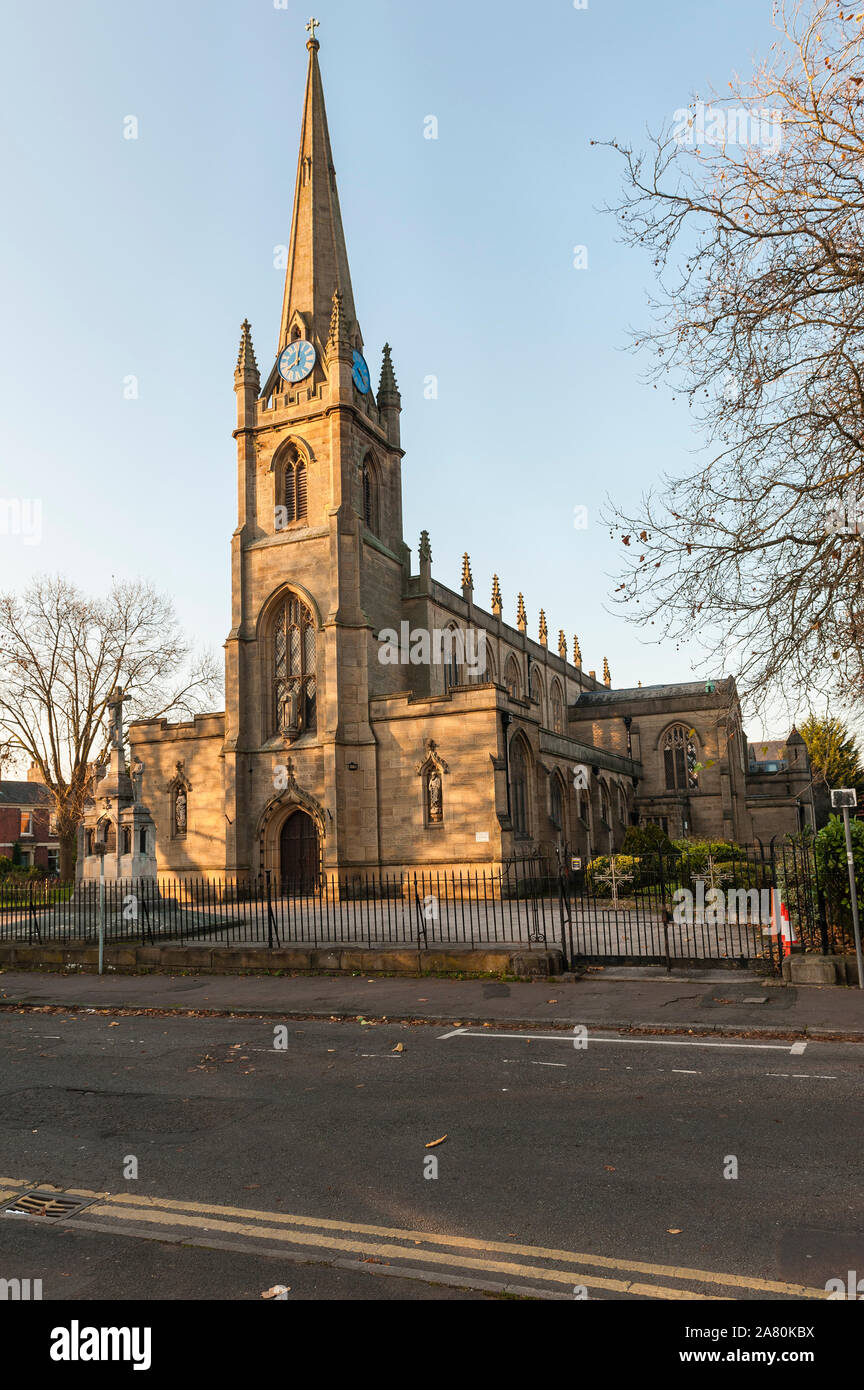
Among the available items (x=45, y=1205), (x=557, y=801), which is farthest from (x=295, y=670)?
(x=45, y=1205)

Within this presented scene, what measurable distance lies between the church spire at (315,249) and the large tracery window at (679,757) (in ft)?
94.9

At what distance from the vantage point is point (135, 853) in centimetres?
2225

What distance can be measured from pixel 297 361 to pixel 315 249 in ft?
18.0

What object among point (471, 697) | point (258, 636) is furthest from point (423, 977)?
point (258, 636)

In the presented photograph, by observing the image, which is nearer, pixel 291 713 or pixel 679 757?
pixel 291 713

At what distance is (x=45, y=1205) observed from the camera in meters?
5.38

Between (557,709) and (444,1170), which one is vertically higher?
(557,709)

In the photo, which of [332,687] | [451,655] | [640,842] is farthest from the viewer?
[451,655]

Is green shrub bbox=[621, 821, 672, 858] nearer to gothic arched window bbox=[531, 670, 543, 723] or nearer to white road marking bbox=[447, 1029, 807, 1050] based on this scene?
gothic arched window bbox=[531, 670, 543, 723]

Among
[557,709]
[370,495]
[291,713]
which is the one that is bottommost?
[291,713]

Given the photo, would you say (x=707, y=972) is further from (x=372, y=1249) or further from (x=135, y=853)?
(x=135, y=853)

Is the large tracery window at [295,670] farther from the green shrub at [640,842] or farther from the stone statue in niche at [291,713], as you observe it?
the green shrub at [640,842]

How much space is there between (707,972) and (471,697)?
1580cm

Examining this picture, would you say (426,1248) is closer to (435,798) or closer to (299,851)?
(435,798)
